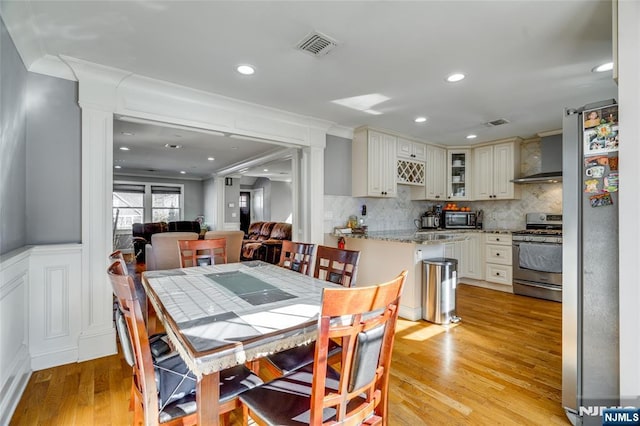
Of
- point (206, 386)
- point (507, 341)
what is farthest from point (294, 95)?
point (507, 341)

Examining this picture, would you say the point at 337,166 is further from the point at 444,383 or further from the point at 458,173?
the point at 444,383

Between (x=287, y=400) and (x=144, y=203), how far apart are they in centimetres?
975

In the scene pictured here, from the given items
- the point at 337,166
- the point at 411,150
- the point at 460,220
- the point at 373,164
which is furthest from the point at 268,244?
the point at 460,220

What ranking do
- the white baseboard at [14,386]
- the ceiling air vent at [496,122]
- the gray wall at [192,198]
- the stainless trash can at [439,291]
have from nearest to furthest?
1. the white baseboard at [14,386]
2. the stainless trash can at [439,291]
3. the ceiling air vent at [496,122]
4. the gray wall at [192,198]

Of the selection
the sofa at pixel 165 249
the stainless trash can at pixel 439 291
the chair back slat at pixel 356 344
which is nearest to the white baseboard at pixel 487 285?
the stainless trash can at pixel 439 291

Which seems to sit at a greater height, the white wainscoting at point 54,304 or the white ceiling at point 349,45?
the white ceiling at point 349,45

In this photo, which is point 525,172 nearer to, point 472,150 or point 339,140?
point 472,150

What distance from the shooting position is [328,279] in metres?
2.13

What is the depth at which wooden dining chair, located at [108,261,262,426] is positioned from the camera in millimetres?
1069

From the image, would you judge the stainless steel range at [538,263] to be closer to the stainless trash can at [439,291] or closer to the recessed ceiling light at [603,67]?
the stainless trash can at [439,291]

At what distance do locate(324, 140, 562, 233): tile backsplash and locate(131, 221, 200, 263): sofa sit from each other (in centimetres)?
493

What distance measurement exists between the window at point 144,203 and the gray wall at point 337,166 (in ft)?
24.1

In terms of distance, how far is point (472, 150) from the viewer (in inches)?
212

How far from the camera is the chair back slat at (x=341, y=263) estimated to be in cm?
194
